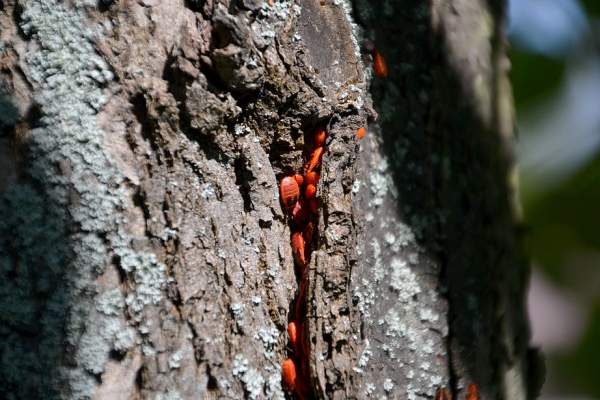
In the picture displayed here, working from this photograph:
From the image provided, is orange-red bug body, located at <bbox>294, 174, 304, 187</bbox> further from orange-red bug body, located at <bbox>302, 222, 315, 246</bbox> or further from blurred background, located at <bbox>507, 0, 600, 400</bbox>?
blurred background, located at <bbox>507, 0, 600, 400</bbox>

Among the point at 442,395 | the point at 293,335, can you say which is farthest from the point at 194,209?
the point at 442,395

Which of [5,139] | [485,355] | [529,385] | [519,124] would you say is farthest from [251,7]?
[519,124]

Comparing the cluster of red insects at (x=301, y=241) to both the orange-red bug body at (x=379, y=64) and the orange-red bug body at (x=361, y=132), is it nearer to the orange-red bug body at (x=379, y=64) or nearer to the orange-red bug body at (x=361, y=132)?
the orange-red bug body at (x=361, y=132)

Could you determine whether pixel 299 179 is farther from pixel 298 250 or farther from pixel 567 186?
pixel 567 186

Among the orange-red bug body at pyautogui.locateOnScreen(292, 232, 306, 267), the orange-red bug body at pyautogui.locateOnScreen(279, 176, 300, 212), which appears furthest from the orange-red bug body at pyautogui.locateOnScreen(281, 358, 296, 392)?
the orange-red bug body at pyautogui.locateOnScreen(279, 176, 300, 212)

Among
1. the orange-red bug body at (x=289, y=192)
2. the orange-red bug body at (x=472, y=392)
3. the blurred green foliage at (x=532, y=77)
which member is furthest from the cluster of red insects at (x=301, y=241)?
the blurred green foliage at (x=532, y=77)

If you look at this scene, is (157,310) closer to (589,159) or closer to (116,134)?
(116,134)
